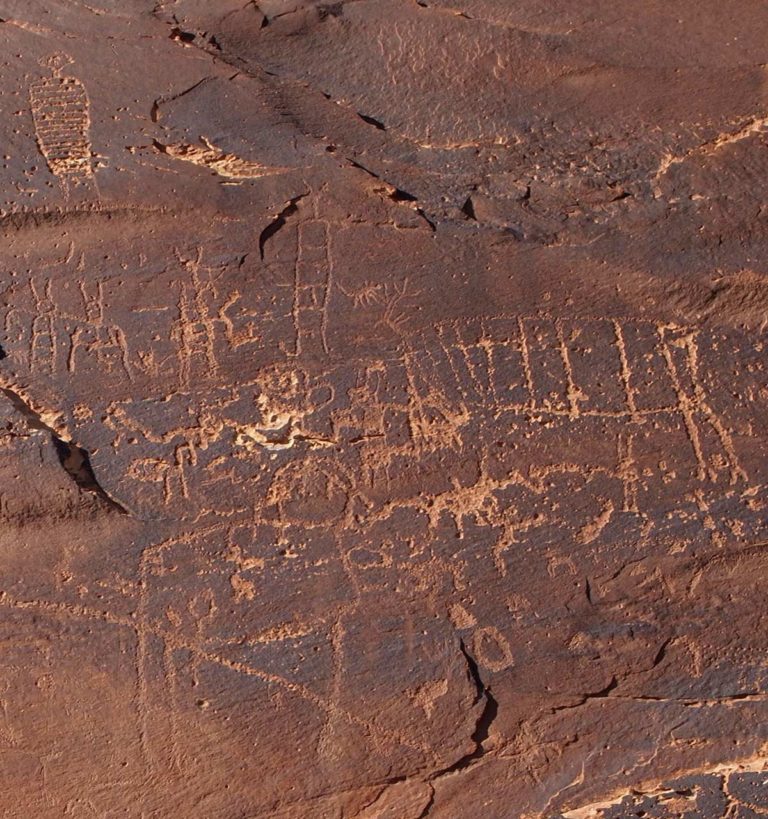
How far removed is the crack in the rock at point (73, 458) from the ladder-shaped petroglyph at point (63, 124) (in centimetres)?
75

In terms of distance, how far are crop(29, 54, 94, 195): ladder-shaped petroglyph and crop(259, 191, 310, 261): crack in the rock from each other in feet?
2.00

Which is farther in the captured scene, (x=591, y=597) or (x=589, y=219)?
(x=589, y=219)

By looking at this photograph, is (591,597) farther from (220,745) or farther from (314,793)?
(220,745)

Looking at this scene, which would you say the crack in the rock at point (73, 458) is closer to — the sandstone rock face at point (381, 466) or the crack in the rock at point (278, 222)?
the sandstone rock face at point (381, 466)

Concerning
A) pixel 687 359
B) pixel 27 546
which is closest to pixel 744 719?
pixel 687 359

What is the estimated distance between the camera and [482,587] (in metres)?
2.76

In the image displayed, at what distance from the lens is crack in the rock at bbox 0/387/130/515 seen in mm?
2838

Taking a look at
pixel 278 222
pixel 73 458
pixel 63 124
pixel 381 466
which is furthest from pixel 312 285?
pixel 63 124

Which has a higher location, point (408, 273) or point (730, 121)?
point (730, 121)

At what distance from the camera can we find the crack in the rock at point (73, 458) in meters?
2.84

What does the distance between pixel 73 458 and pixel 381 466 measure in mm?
949

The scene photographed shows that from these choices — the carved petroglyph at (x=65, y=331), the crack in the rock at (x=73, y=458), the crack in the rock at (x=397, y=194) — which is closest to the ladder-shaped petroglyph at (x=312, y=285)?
the crack in the rock at (x=397, y=194)

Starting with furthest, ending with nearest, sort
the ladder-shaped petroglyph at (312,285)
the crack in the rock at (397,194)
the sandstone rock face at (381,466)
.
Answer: the crack in the rock at (397,194)
the ladder-shaped petroglyph at (312,285)
the sandstone rock face at (381,466)

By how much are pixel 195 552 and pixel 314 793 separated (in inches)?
31.1
